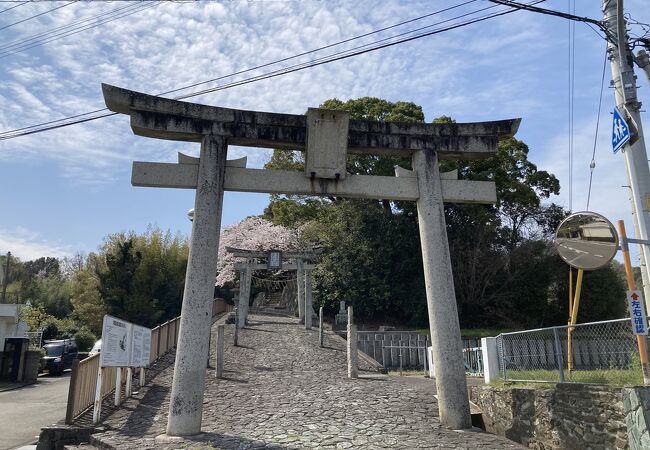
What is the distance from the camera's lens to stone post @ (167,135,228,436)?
8.34 metres

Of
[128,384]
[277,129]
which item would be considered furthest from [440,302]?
[128,384]

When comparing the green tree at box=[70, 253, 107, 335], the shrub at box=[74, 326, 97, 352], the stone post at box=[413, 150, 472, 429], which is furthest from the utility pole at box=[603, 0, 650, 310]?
the shrub at box=[74, 326, 97, 352]

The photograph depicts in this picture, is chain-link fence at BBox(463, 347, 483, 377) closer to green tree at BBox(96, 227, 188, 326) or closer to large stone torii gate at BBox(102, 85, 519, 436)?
large stone torii gate at BBox(102, 85, 519, 436)

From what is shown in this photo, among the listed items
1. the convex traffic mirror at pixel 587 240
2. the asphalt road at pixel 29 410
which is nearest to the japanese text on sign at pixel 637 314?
the convex traffic mirror at pixel 587 240

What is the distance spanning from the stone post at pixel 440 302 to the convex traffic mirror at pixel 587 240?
271 cm

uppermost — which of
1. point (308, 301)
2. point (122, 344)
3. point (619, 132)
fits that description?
point (619, 132)

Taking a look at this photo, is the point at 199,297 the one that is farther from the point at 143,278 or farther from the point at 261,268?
→ the point at 143,278

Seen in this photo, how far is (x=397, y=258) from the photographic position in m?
28.4

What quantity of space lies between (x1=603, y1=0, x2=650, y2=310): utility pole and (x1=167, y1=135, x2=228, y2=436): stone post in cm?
730

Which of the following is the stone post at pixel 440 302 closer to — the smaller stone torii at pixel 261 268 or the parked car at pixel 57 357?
the smaller stone torii at pixel 261 268

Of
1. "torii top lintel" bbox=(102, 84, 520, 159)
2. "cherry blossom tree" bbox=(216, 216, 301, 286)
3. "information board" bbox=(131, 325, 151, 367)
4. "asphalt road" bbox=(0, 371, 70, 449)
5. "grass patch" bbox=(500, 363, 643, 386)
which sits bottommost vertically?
"asphalt road" bbox=(0, 371, 70, 449)

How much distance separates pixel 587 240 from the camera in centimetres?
671

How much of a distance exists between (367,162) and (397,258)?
19.7ft

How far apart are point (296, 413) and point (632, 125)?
8155 mm
